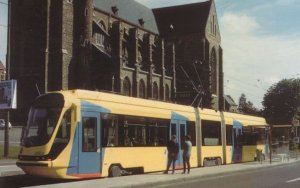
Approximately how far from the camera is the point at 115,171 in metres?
18.8

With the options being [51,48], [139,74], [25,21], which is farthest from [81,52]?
[139,74]

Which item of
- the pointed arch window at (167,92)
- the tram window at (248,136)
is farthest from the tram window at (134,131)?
the pointed arch window at (167,92)

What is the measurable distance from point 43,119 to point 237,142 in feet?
55.8

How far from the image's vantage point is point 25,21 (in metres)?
53.7

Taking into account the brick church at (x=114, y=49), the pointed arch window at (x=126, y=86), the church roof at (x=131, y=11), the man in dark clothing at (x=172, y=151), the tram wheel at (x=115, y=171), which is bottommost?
the tram wheel at (x=115, y=171)

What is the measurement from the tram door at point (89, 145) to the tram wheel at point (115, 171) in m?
0.89

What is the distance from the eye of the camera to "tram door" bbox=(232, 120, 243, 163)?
30734 mm

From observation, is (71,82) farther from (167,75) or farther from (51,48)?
(167,75)

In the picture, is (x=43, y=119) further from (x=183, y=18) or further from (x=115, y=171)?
(x=183, y=18)

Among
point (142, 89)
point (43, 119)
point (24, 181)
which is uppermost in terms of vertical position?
point (142, 89)

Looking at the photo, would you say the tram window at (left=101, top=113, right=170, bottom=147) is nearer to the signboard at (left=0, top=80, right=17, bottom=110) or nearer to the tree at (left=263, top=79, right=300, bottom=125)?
the signboard at (left=0, top=80, right=17, bottom=110)

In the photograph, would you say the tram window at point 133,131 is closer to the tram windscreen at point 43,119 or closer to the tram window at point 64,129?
the tram window at point 64,129

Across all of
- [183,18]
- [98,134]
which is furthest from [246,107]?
[98,134]

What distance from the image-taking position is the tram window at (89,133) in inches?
681
